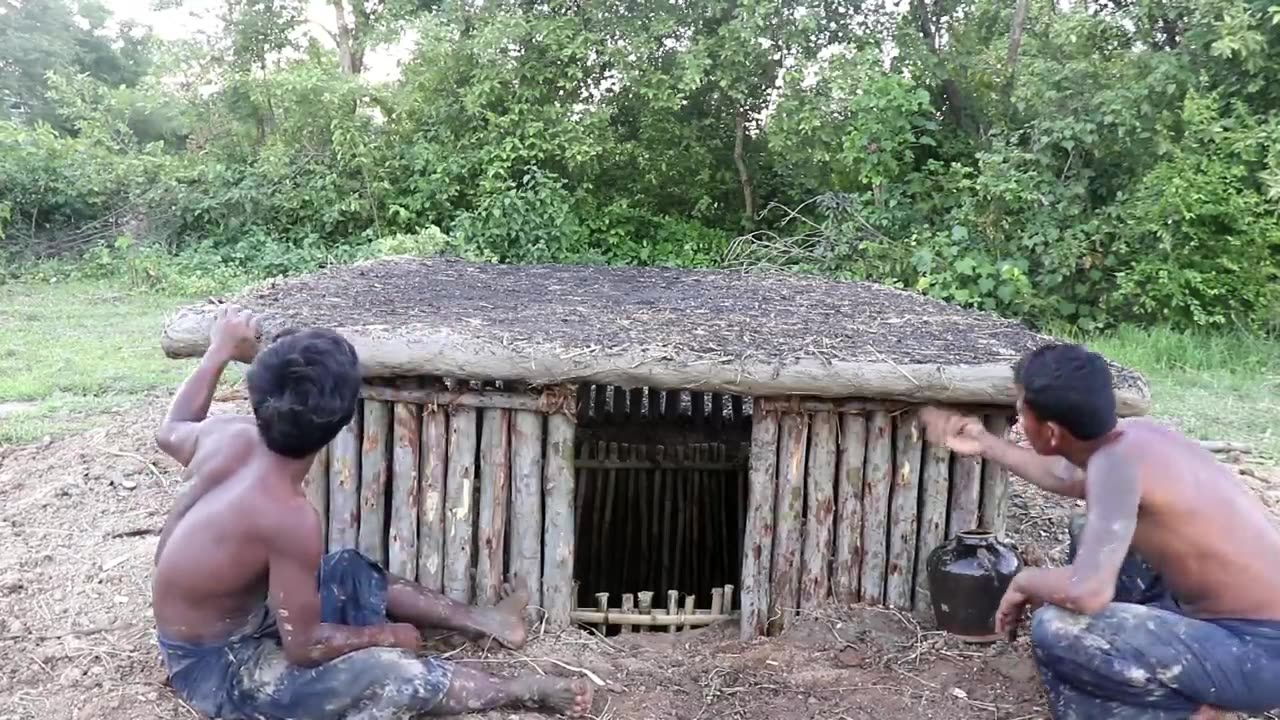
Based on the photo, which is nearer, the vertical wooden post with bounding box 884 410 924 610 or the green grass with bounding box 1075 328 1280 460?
the vertical wooden post with bounding box 884 410 924 610

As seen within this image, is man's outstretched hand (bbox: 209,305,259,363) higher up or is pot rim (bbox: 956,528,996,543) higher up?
man's outstretched hand (bbox: 209,305,259,363)

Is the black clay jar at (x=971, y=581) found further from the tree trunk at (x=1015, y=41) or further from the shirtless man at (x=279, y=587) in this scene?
the tree trunk at (x=1015, y=41)

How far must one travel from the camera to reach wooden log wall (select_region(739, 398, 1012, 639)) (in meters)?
3.93

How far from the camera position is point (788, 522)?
3.98m

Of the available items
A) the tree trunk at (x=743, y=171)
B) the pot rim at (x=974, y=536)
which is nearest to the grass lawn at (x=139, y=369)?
the pot rim at (x=974, y=536)

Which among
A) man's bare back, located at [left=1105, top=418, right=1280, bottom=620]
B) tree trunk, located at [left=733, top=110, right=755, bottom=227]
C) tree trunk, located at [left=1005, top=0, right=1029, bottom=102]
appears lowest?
man's bare back, located at [left=1105, top=418, right=1280, bottom=620]

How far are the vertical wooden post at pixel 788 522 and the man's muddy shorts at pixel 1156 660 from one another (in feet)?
3.46

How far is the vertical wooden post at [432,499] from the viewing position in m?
3.89

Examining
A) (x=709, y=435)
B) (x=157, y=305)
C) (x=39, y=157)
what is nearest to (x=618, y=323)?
(x=709, y=435)

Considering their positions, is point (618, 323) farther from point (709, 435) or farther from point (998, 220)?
point (998, 220)

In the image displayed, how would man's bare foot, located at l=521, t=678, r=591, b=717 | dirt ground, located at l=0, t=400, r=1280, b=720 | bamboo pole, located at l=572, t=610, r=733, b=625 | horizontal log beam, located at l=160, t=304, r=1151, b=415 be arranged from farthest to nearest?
1. bamboo pole, located at l=572, t=610, r=733, b=625
2. horizontal log beam, located at l=160, t=304, r=1151, b=415
3. dirt ground, located at l=0, t=400, r=1280, b=720
4. man's bare foot, located at l=521, t=678, r=591, b=717

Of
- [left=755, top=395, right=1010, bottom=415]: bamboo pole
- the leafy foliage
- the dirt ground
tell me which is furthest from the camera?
the leafy foliage

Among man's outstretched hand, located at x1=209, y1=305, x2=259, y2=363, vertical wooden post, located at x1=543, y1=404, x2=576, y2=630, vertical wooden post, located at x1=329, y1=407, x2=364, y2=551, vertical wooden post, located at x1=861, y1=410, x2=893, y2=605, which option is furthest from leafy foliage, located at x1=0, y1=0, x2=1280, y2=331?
man's outstretched hand, located at x1=209, y1=305, x2=259, y2=363

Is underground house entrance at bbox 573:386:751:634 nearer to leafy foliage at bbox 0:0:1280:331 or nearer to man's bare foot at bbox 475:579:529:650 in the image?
man's bare foot at bbox 475:579:529:650
